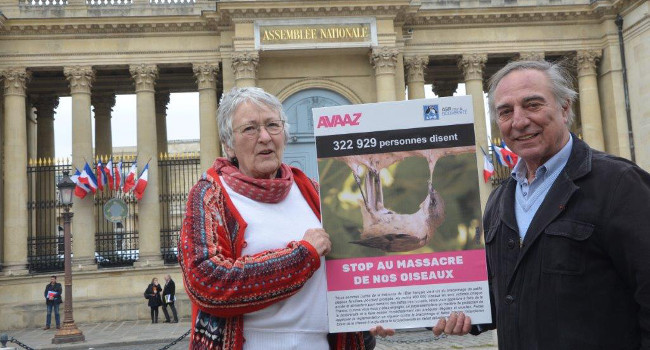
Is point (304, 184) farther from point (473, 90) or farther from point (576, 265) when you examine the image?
point (473, 90)

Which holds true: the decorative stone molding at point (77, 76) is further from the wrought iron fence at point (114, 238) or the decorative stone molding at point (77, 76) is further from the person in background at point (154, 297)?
the person in background at point (154, 297)

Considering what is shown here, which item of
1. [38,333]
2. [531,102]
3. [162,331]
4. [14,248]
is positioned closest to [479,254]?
[531,102]

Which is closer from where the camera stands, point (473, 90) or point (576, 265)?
point (576, 265)

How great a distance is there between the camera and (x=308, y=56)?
77.4ft

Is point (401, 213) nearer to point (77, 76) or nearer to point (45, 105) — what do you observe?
point (77, 76)

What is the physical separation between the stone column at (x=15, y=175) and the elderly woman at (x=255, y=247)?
21.0 meters

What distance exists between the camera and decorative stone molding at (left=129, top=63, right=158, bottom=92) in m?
23.7

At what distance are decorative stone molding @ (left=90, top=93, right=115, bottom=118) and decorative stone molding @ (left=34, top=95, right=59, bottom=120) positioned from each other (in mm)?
1760

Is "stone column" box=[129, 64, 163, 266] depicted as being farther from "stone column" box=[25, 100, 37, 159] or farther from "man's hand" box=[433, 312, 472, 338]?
"man's hand" box=[433, 312, 472, 338]

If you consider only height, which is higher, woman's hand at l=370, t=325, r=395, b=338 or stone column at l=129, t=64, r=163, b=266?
stone column at l=129, t=64, r=163, b=266

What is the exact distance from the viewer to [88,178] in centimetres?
2239

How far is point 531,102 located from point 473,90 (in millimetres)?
22215

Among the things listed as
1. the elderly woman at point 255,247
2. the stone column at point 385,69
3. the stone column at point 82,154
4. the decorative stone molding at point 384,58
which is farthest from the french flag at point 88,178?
the elderly woman at point 255,247

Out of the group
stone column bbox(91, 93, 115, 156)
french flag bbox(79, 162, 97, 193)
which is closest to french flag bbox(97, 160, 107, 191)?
french flag bbox(79, 162, 97, 193)
